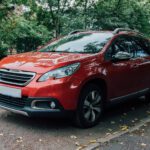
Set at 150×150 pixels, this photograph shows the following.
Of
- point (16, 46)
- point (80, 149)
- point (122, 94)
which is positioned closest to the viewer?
point (80, 149)

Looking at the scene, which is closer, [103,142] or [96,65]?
[103,142]

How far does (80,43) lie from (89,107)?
143cm

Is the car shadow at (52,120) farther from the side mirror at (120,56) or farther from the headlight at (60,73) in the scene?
the side mirror at (120,56)

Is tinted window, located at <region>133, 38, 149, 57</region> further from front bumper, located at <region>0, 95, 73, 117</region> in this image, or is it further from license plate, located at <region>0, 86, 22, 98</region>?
license plate, located at <region>0, 86, 22, 98</region>

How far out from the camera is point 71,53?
6562 mm

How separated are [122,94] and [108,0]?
9.66 metres

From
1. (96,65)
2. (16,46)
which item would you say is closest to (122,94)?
(96,65)

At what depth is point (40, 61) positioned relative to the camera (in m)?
6.07

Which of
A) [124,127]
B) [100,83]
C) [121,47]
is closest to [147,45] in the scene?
[121,47]

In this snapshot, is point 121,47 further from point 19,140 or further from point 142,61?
point 19,140

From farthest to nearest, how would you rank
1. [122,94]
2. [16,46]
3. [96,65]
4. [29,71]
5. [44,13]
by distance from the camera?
[44,13]
[16,46]
[122,94]
[96,65]
[29,71]

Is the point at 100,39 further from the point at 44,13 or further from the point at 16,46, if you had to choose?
the point at 44,13

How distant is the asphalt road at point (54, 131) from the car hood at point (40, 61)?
998 mm

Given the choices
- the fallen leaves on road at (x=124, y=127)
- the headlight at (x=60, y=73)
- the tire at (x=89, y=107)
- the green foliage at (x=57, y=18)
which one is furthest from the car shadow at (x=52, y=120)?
the green foliage at (x=57, y=18)
